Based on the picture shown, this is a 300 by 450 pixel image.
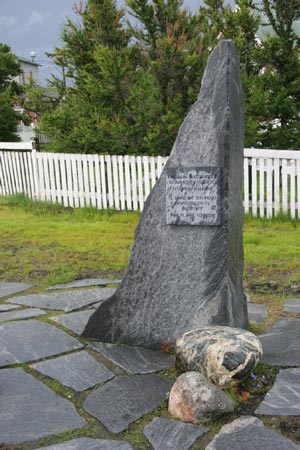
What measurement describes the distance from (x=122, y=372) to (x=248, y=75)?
871 cm

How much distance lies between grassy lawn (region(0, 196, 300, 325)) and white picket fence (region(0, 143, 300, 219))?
29 centimetres

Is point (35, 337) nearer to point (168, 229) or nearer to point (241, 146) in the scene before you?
point (168, 229)

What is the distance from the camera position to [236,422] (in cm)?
282

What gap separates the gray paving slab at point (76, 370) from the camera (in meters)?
3.35

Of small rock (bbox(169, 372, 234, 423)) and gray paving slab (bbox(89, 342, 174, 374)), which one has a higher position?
small rock (bbox(169, 372, 234, 423))

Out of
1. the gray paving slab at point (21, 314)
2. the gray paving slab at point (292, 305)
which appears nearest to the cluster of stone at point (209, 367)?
the gray paving slab at point (292, 305)

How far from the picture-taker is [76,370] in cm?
351

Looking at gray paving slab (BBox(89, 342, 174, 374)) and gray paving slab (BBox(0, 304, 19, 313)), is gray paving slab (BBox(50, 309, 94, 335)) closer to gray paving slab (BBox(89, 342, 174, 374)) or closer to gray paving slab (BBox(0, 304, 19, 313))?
gray paving slab (BBox(89, 342, 174, 374))

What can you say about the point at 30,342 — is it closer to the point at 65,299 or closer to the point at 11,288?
the point at 65,299

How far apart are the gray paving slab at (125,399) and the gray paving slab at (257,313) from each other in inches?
51.6

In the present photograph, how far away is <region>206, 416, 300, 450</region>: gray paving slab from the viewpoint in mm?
2580

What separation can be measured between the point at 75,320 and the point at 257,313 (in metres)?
1.54

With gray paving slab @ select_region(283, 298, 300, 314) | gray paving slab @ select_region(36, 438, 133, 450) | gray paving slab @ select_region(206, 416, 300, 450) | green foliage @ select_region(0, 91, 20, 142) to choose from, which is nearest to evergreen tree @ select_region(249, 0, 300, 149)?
gray paving slab @ select_region(283, 298, 300, 314)

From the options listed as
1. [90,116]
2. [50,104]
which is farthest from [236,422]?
[50,104]
